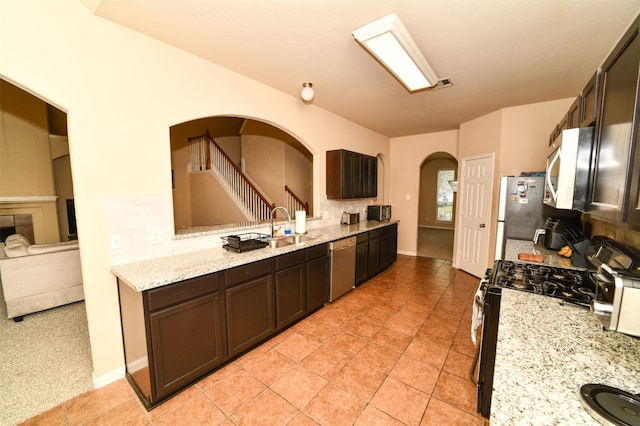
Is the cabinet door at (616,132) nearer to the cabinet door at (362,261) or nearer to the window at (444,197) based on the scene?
the cabinet door at (362,261)

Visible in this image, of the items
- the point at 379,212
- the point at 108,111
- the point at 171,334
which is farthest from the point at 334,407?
the point at 379,212

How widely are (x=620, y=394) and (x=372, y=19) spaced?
232 cm

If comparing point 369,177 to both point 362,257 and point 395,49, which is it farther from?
point 395,49

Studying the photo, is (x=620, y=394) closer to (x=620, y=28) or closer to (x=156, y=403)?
(x=156, y=403)

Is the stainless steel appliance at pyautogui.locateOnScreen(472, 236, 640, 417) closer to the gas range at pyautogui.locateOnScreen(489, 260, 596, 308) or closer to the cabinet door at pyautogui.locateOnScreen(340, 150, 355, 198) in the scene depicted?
the gas range at pyautogui.locateOnScreen(489, 260, 596, 308)

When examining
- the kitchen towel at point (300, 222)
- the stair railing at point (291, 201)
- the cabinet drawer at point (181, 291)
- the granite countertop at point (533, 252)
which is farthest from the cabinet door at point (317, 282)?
the stair railing at point (291, 201)

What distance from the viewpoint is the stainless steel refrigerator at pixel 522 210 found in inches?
110

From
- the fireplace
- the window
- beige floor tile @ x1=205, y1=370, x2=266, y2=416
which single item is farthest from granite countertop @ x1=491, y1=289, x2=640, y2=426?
the window

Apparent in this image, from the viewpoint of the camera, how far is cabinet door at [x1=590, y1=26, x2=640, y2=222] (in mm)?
1020

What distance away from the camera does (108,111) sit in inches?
77.0

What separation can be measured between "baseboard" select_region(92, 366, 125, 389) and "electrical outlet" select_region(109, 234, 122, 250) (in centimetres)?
100

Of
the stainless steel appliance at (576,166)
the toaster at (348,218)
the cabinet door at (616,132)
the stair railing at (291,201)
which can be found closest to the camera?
the cabinet door at (616,132)

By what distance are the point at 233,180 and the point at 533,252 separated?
5.00 metres

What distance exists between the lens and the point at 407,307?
3.36m
